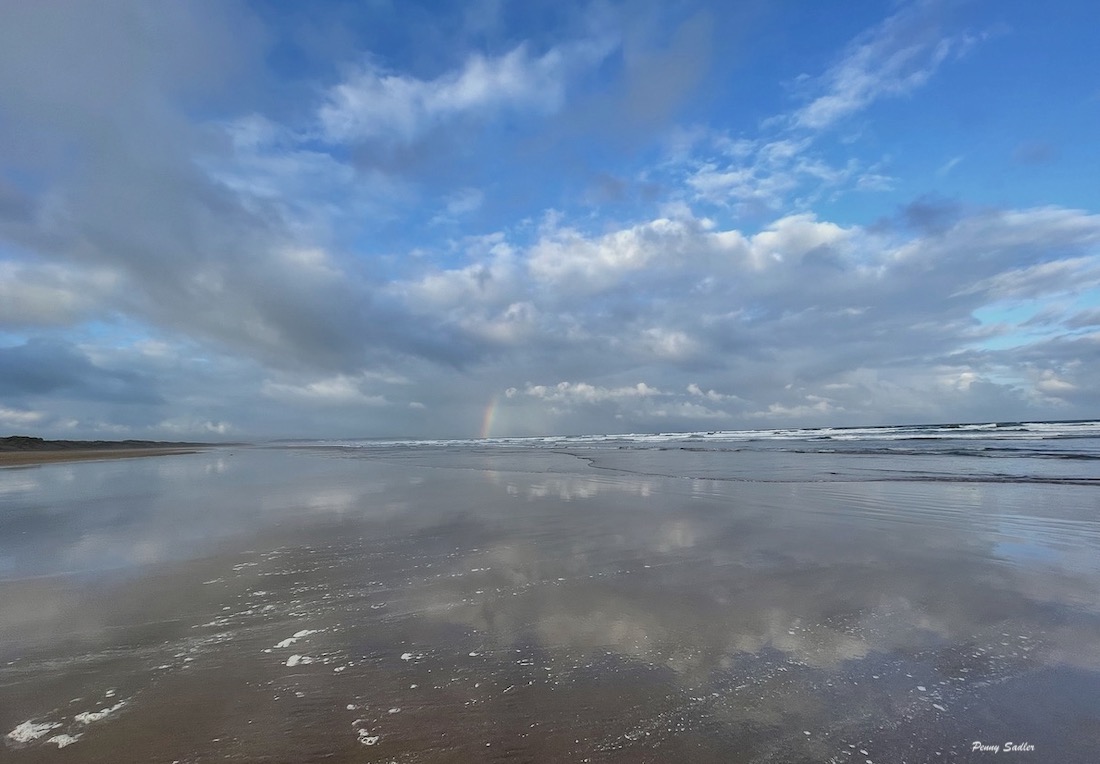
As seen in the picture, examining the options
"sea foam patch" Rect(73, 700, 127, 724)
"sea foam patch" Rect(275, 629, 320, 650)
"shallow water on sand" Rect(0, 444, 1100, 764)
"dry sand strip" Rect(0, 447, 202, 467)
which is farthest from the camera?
"dry sand strip" Rect(0, 447, 202, 467)

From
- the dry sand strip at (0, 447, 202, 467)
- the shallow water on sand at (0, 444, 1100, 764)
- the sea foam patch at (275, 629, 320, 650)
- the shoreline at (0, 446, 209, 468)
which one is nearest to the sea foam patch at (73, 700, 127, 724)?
the shallow water on sand at (0, 444, 1100, 764)

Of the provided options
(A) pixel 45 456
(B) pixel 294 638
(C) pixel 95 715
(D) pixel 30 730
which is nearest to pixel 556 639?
(B) pixel 294 638

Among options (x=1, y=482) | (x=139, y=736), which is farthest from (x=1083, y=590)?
(x=1, y=482)

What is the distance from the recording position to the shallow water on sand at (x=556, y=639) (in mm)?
3068

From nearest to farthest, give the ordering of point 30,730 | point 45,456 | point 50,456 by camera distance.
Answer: point 30,730 < point 45,456 < point 50,456

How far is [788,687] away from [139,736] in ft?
13.8

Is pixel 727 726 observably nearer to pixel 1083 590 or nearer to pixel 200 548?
pixel 1083 590

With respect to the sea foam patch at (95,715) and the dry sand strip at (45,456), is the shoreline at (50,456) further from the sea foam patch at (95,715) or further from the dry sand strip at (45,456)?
the sea foam patch at (95,715)

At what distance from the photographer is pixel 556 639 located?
14.6 feet

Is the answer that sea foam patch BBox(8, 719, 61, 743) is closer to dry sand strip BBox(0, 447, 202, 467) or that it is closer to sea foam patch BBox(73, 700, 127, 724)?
sea foam patch BBox(73, 700, 127, 724)

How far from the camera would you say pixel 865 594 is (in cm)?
561

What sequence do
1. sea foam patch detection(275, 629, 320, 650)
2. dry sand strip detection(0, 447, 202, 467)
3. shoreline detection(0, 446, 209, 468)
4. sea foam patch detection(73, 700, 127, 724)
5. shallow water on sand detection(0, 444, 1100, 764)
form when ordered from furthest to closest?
dry sand strip detection(0, 447, 202, 467) < shoreline detection(0, 446, 209, 468) < sea foam patch detection(275, 629, 320, 650) < sea foam patch detection(73, 700, 127, 724) < shallow water on sand detection(0, 444, 1100, 764)

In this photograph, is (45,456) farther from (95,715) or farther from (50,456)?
(95,715)

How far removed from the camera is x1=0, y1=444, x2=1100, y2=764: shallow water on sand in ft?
10.1
